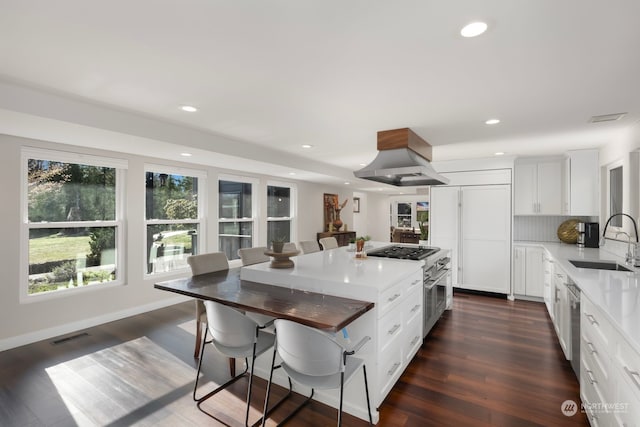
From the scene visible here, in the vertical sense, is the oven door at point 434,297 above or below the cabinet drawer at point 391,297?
below

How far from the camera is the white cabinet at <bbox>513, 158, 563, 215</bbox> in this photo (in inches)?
195

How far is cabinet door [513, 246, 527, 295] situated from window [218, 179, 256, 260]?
15.2ft

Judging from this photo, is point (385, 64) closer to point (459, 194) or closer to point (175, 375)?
point (175, 375)

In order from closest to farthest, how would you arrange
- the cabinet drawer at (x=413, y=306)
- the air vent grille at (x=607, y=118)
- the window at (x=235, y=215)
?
1. the cabinet drawer at (x=413, y=306)
2. the air vent grille at (x=607, y=118)
3. the window at (x=235, y=215)

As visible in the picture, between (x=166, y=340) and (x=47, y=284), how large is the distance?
155 centimetres

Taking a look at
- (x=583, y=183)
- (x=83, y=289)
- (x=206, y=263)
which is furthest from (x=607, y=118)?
(x=83, y=289)

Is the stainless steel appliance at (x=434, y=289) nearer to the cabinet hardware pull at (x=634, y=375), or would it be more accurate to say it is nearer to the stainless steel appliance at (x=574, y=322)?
the stainless steel appliance at (x=574, y=322)

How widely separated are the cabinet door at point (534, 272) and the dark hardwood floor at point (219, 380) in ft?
4.03

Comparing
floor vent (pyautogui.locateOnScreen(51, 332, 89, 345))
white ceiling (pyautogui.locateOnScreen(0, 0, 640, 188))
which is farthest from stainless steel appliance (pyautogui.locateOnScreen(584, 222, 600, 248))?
floor vent (pyautogui.locateOnScreen(51, 332, 89, 345))

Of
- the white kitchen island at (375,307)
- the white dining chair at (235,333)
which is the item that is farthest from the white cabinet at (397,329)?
the white dining chair at (235,333)

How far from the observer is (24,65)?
1971mm

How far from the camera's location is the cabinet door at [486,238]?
4.92 m

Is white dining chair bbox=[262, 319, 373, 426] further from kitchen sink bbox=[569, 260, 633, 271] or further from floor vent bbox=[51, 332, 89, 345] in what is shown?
floor vent bbox=[51, 332, 89, 345]

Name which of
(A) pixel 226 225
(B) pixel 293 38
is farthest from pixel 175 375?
(A) pixel 226 225
